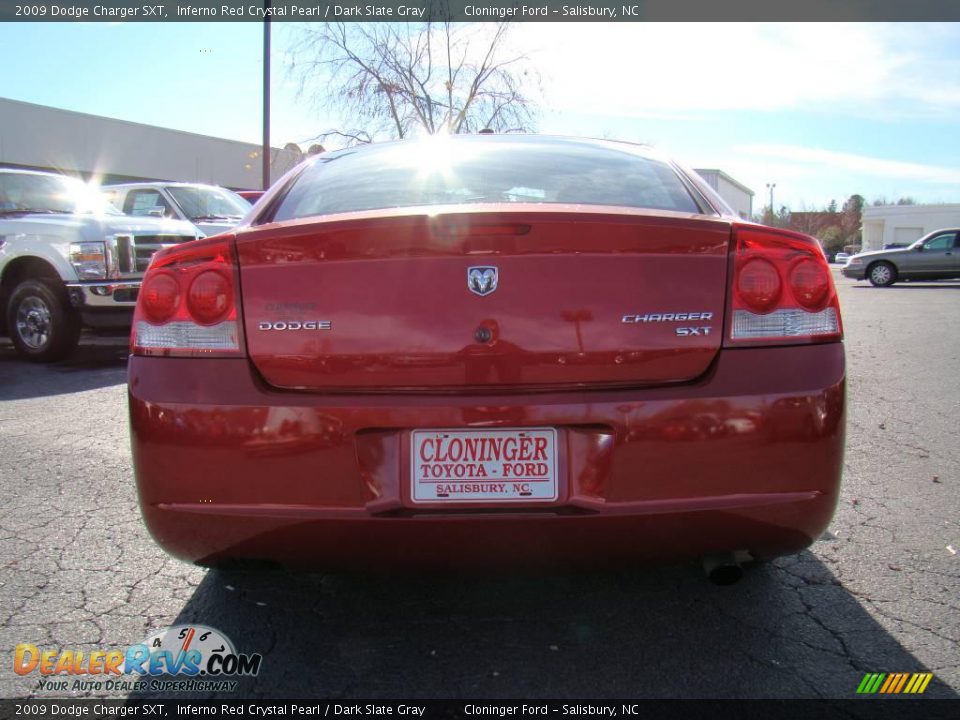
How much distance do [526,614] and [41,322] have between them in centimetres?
678

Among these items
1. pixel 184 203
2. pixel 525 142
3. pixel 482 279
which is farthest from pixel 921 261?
pixel 482 279

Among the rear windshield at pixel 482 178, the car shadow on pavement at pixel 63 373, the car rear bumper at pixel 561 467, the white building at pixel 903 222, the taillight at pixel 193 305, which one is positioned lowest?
the car shadow on pavement at pixel 63 373

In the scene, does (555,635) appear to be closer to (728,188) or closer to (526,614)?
(526,614)

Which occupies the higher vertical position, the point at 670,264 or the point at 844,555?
the point at 670,264

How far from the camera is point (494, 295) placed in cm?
202

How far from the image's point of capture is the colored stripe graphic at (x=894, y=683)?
6.82 feet

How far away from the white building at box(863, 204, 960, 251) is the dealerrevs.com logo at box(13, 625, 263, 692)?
76355 millimetres

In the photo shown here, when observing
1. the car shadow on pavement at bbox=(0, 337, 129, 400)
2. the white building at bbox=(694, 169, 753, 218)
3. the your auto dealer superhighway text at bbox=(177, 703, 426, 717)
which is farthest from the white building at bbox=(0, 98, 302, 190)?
the your auto dealer superhighway text at bbox=(177, 703, 426, 717)

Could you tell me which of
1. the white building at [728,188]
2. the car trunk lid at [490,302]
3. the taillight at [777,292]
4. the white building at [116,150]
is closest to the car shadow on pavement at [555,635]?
the car trunk lid at [490,302]

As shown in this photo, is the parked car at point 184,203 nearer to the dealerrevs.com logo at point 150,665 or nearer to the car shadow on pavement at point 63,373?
the car shadow on pavement at point 63,373

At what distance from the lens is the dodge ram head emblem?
202 centimetres

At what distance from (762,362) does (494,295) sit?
0.71 meters

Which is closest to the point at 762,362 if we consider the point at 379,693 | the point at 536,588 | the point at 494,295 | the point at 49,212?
the point at 494,295
